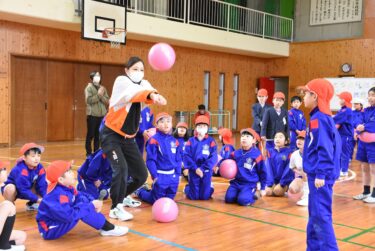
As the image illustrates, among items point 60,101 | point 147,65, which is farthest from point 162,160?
point 147,65

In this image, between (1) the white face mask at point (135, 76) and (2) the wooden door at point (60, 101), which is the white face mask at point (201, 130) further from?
(2) the wooden door at point (60, 101)

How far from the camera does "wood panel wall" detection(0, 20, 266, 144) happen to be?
11.9 metres

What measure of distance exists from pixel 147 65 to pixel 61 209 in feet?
38.0

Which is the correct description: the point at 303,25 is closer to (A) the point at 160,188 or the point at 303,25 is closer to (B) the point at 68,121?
(B) the point at 68,121

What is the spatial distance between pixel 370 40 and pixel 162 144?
1416cm

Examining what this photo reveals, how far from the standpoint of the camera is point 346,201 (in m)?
6.18

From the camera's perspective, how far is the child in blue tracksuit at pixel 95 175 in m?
5.49

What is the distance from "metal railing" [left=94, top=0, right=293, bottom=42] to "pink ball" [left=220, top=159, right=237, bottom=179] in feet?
28.2

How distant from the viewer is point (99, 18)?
11656mm

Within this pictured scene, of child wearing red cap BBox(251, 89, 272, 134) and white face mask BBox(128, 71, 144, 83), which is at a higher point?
white face mask BBox(128, 71, 144, 83)

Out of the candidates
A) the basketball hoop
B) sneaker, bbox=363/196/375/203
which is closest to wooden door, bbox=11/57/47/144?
the basketball hoop

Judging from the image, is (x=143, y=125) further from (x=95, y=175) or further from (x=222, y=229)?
(x=222, y=229)

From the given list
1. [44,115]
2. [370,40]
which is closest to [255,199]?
[44,115]

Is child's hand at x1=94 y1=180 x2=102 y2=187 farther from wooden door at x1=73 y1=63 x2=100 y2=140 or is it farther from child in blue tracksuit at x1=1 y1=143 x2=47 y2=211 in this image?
wooden door at x1=73 y1=63 x2=100 y2=140
